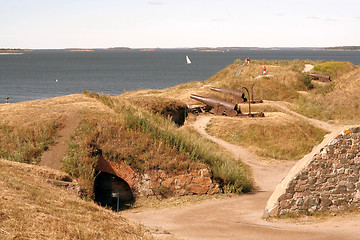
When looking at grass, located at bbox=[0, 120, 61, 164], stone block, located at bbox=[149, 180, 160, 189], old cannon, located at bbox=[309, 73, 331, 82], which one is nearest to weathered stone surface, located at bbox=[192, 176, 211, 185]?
stone block, located at bbox=[149, 180, 160, 189]

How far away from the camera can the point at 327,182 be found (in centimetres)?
1337

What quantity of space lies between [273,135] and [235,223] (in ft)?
44.8

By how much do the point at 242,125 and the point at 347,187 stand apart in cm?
1381

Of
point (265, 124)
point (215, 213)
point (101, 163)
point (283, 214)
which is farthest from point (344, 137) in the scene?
point (265, 124)

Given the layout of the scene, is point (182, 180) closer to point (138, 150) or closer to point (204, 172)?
point (204, 172)

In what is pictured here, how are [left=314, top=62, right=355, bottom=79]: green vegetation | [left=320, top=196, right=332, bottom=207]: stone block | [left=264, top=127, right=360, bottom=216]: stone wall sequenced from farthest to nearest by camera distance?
1. [left=314, top=62, right=355, bottom=79]: green vegetation
2. [left=320, top=196, right=332, bottom=207]: stone block
3. [left=264, top=127, right=360, bottom=216]: stone wall

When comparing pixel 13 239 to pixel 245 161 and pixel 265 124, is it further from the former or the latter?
pixel 265 124

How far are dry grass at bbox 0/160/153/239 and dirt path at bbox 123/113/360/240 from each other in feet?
9.30

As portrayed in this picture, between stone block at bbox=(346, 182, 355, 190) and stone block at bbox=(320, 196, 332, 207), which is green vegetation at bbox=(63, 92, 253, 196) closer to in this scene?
stone block at bbox=(320, 196, 332, 207)

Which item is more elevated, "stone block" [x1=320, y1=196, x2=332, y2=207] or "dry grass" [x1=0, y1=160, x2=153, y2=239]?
"dry grass" [x1=0, y1=160, x2=153, y2=239]

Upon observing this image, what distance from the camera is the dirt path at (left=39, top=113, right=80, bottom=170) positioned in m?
15.8

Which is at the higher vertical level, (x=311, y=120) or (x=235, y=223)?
(x=311, y=120)

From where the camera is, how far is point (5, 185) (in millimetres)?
9875

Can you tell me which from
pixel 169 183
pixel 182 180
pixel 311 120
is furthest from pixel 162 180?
pixel 311 120
